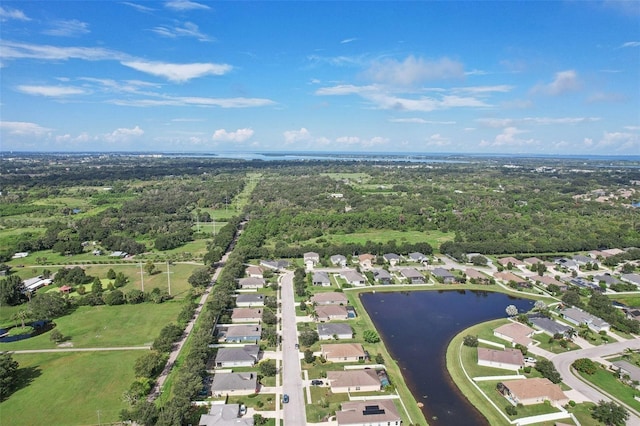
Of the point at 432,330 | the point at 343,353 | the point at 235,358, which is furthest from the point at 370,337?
the point at 235,358

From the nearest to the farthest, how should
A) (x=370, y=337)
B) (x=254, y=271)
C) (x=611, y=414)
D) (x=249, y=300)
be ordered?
1. (x=611, y=414)
2. (x=370, y=337)
3. (x=249, y=300)
4. (x=254, y=271)

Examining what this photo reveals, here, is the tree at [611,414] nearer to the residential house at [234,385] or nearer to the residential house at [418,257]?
the residential house at [234,385]

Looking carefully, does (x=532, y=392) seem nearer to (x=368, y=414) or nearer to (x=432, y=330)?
(x=432, y=330)

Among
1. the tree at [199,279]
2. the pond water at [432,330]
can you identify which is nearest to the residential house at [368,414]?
the pond water at [432,330]

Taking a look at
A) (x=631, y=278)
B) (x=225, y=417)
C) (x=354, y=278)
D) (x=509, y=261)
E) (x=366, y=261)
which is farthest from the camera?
(x=366, y=261)

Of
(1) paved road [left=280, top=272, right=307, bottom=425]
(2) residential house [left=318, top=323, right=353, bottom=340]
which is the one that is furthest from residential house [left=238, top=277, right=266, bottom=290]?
(2) residential house [left=318, top=323, right=353, bottom=340]

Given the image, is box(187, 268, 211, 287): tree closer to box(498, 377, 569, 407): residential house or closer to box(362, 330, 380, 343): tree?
box(362, 330, 380, 343): tree

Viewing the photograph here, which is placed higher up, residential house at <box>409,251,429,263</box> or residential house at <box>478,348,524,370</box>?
residential house at <box>409,251,429,263</box>

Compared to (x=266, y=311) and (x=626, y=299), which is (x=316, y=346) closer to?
(x=266, y=311)
